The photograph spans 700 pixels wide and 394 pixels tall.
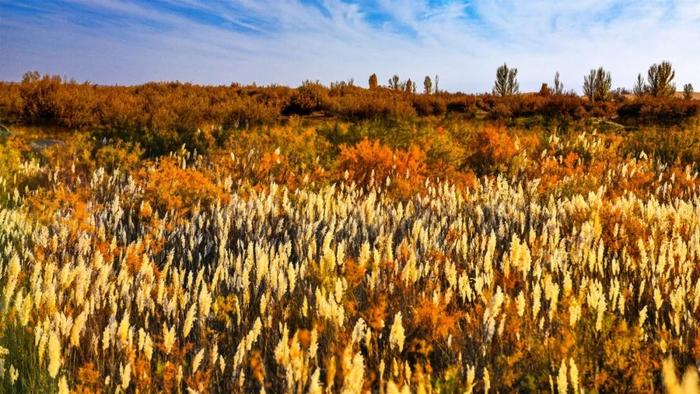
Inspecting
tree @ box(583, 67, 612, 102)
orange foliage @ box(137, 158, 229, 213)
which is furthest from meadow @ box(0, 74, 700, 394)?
tree @ box(583, 67, 612, 102)

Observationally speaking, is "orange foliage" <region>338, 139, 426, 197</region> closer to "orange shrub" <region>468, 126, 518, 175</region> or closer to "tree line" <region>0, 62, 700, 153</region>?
"orange shrub" <region>468, 126, 518, 175</region>

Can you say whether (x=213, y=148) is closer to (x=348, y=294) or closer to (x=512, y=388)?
(x=348, y=294)

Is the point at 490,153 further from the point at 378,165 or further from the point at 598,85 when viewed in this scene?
the point at 598,85

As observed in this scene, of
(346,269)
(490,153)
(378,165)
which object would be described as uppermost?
(490,153)

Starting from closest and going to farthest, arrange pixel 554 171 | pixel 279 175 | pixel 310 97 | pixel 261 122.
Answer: pixel 279 175
pixel 554 171
pixel 261 122
pixel 310 97

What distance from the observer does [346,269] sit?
311 centimetres

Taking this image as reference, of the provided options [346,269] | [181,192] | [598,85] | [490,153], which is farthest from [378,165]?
[598,85]

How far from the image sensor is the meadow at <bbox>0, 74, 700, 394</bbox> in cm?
220

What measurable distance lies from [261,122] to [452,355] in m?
11.6

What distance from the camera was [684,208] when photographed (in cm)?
500

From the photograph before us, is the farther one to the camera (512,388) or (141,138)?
(141,138)

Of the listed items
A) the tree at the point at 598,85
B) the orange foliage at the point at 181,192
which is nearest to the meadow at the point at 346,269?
the orange foliage at the point at 181,192

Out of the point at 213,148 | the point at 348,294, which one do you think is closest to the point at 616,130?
the point at 213,148

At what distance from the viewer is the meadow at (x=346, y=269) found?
220 centimetres
